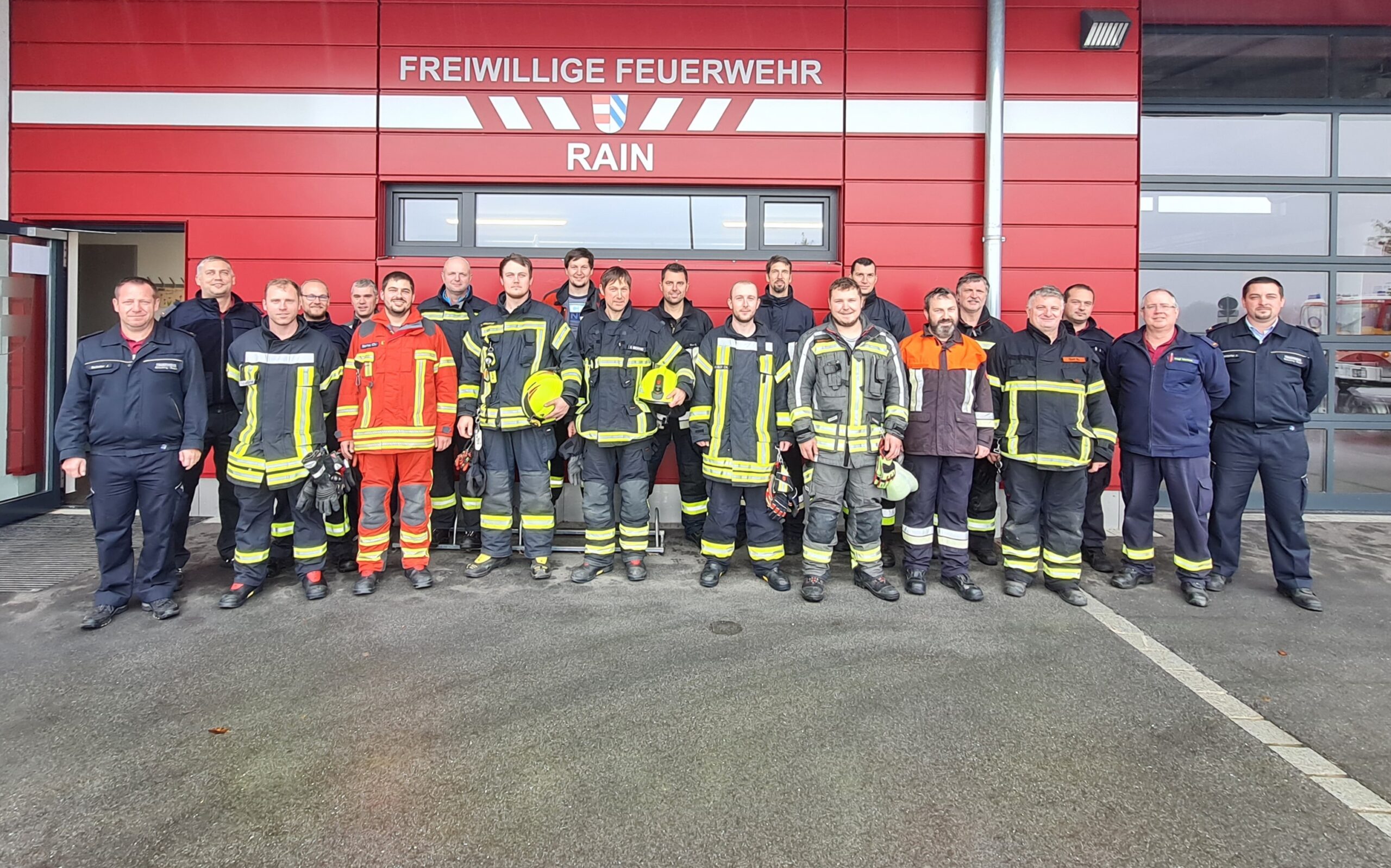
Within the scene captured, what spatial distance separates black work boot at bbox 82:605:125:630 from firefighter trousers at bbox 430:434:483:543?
1.84 meters

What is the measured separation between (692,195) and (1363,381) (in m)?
6.70

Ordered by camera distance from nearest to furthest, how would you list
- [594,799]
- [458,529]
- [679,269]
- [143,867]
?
[143,867] → [594,799] → [679,269] → [458,529]

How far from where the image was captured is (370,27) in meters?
6.07

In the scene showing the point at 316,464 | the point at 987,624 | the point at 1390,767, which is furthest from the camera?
the point at 316,464

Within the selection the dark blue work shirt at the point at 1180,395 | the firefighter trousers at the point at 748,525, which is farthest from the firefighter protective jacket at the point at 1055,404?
the firefighter trousers at the point at 748,525

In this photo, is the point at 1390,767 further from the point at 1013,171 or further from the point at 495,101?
the point at 495,101

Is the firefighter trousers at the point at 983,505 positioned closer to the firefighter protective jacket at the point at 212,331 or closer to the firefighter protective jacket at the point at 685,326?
the firefighter protective jacket at the point at 685,326

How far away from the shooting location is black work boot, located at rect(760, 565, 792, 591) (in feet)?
14.2

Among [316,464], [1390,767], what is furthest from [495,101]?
[1390,767]

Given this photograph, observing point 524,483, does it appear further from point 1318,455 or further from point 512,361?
point 1318,455

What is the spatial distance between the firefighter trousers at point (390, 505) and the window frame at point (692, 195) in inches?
102

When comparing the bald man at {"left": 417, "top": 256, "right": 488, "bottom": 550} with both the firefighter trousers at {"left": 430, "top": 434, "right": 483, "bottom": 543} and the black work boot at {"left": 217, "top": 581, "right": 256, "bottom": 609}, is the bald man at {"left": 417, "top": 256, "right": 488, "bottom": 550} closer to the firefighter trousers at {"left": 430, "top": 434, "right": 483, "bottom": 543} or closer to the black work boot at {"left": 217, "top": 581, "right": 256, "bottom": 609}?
the firefighter trousers at {"left": 430, "top": 434, "right": 483, "bottom": 543}

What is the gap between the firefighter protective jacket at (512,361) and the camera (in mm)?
4395

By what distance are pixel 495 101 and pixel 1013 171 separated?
4677 mm
